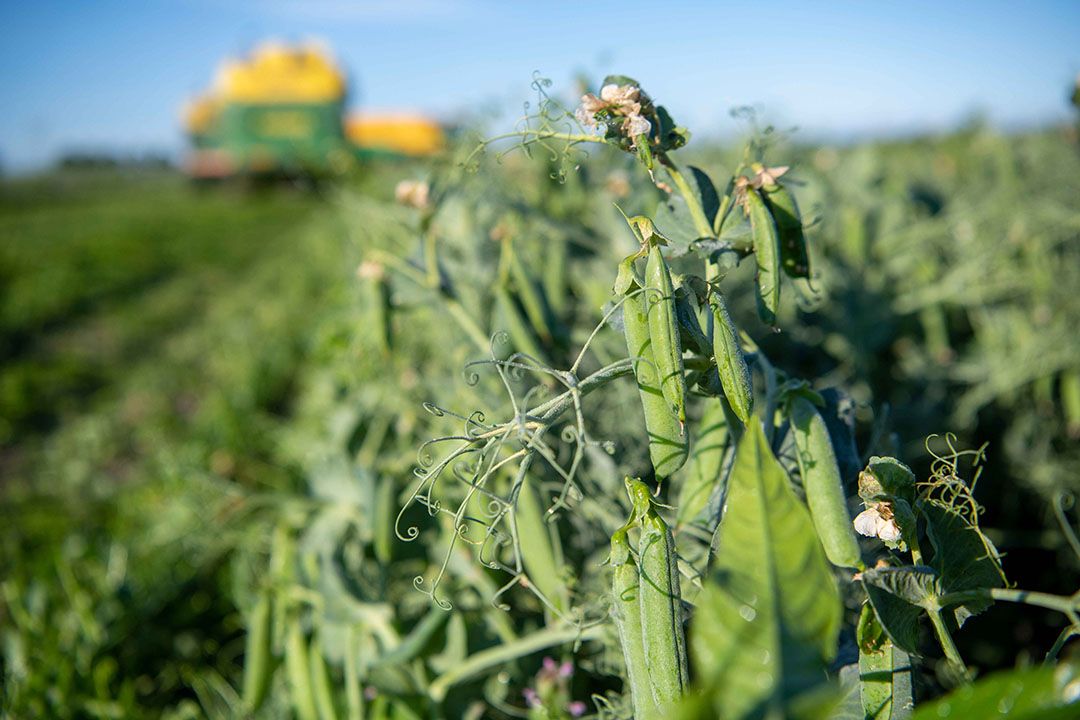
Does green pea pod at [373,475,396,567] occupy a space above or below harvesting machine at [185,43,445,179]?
below

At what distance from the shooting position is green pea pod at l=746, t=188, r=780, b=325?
2.56 ft

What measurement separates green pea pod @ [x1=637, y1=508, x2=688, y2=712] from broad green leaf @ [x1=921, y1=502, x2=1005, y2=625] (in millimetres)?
264

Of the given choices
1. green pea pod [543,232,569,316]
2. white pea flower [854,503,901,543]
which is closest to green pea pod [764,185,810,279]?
white pea flower [854,503,901,543]

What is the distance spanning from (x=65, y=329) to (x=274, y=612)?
21.2 feet

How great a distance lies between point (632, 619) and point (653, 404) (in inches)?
7.9

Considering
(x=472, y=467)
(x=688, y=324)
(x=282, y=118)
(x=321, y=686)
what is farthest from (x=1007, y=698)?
(x=282, y=118)

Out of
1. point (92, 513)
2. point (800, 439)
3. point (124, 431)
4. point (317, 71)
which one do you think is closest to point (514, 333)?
point (800, 439)

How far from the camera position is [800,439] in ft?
2.52

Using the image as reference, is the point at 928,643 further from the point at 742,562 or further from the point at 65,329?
the point at 65,329

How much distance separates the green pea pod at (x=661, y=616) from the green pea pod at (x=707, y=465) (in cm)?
17

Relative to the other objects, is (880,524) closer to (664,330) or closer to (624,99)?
(664,330)

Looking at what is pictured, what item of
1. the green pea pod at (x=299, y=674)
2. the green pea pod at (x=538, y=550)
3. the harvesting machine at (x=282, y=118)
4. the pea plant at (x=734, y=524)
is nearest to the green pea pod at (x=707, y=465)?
the pea plant at (x=734, y=524)

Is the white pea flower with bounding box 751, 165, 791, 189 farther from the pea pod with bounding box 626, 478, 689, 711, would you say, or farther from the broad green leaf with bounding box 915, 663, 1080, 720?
the broad green leaf with bounding box 915, 663, 1080, 720

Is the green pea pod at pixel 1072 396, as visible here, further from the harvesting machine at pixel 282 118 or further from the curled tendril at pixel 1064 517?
the harvesting machine at pixel 282 118
